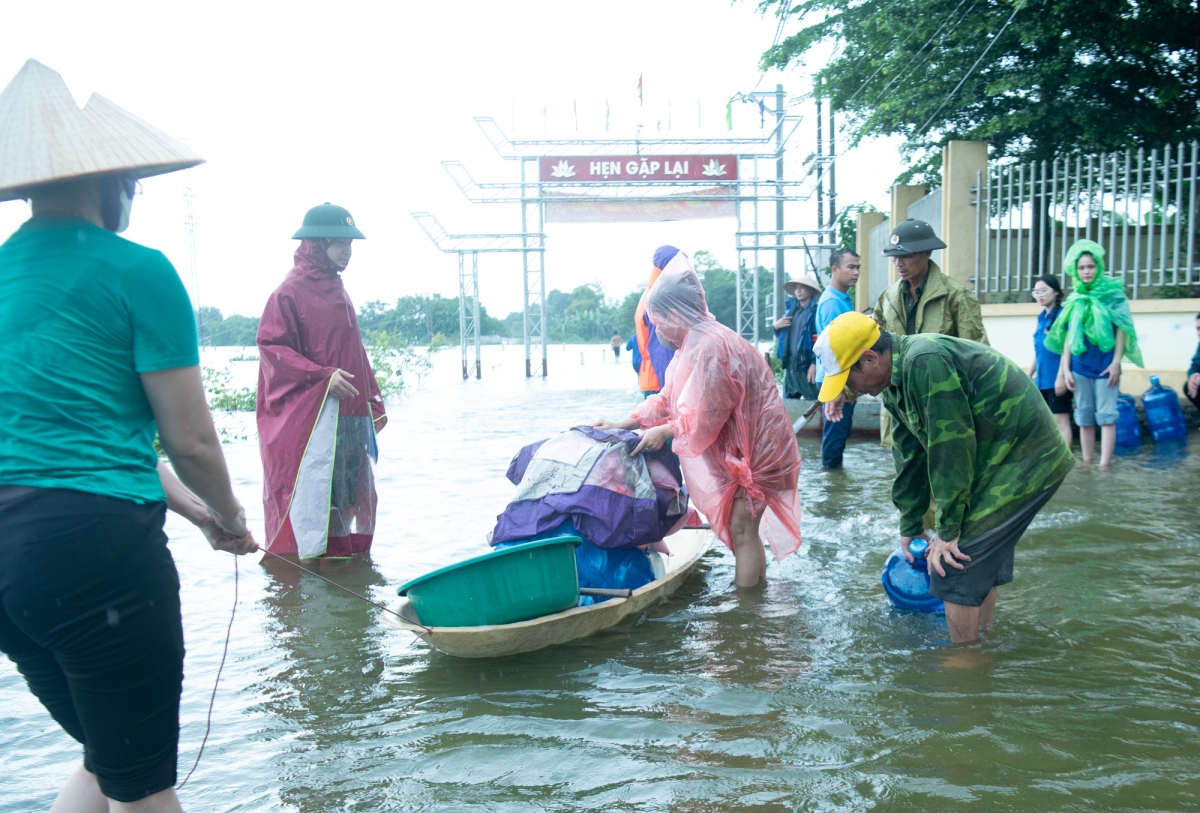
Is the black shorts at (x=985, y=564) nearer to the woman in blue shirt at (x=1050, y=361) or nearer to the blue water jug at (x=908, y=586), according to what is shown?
the blue water jug at (x=908, y=586)

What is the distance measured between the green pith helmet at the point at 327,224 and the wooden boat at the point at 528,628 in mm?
2686

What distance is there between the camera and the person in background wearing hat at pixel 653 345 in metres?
6.30

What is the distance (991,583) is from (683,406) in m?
1.72

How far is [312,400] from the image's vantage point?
5.75 meters

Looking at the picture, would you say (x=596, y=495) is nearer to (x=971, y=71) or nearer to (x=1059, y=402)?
(x=1059, y=402)

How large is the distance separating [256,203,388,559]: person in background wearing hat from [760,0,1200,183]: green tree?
1116 cm

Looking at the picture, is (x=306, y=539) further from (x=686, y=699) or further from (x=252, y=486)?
(x=252, y=486)

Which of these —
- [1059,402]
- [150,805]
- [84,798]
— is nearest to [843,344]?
[150,805]

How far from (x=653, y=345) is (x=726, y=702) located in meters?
3.69

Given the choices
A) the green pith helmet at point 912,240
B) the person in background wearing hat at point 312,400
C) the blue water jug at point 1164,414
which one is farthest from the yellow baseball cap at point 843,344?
the blue water jug at point 1164,414

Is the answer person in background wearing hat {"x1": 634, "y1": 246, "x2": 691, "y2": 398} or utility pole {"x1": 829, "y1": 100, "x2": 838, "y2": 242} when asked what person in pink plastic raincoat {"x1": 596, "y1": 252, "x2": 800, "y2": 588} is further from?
utility pole {"x1": 829, "y1": 100, "x2": 838, "y2": 242}

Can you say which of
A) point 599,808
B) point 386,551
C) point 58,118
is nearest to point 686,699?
point 599,808

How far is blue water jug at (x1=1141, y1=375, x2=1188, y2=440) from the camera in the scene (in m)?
9.53

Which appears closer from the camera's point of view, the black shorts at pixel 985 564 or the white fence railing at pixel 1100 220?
the black shorts at pixel 985 564
